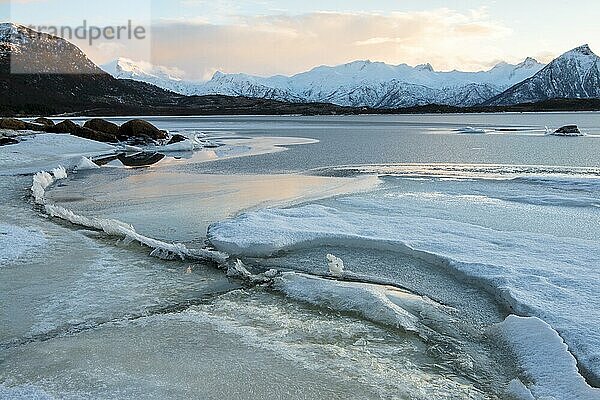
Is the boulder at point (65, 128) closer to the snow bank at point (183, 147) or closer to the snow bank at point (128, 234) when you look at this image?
the snow bank at point (183, 147)

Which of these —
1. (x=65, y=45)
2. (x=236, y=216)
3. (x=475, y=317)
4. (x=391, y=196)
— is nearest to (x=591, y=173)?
(x=391, y=196)

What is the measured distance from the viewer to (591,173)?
1758 cm

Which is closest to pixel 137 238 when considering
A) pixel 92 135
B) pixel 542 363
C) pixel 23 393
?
pixel 23 393

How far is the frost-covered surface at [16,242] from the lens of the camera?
7992 millimetres

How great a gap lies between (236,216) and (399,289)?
497 cm

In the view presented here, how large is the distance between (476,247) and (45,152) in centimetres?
2245

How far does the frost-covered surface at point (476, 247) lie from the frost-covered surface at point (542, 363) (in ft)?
0.70

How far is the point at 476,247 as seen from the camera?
835cm

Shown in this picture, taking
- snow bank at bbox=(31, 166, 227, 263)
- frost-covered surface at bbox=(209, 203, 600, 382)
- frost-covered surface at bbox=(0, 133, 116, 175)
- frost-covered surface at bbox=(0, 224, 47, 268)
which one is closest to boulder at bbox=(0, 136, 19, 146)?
frost-covered surface at bbox=(0, 133, 116, 175)

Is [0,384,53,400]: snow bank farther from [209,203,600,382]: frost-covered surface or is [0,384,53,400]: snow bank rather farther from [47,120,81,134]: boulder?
[47,120,81,134]: boulder

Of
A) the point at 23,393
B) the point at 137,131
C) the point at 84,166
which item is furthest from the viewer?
the point at 137,131

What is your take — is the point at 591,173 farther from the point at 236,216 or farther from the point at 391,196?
the point at 236,216

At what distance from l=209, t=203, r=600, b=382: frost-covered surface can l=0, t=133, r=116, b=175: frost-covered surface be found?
12.7 meters

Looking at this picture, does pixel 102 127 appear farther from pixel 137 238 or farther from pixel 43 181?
pixel 137 238
